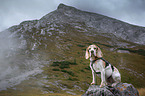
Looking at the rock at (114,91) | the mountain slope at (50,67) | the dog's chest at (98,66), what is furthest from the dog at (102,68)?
the mountain slope at (50,67)

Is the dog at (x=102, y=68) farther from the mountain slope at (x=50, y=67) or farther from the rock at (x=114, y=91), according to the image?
the mountain slope at (x=50, y=67)

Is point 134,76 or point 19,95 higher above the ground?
point 19,95

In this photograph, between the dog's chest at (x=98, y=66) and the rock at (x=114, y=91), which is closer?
the rock at (x=114, y=91)

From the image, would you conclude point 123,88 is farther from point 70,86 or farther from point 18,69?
point 18,69

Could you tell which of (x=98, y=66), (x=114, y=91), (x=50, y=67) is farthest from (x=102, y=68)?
(x=50, y=67)

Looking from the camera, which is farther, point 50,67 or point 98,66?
point 50,67

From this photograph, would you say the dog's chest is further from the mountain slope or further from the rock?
the mountain slope

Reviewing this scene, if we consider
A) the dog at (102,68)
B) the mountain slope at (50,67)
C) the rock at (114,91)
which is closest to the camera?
the rock at (114,91)

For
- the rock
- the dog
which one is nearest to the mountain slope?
the rock

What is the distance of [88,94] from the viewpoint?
6.17 meters

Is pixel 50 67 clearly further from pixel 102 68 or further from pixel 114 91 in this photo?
pixel 102 68

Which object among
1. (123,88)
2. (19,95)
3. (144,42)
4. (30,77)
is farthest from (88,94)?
(144,42)

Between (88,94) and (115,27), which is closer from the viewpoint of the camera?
(88,94)

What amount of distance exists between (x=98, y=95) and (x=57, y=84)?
16.9 m
